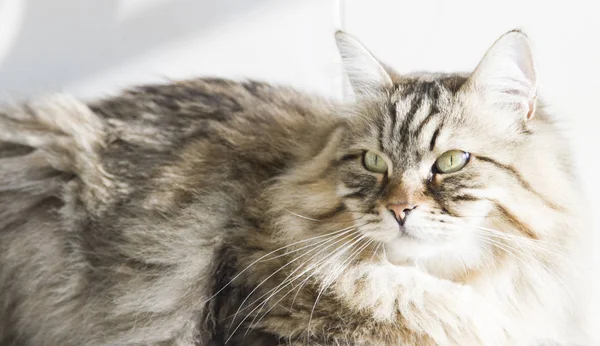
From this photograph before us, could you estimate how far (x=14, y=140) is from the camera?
1.72 metres

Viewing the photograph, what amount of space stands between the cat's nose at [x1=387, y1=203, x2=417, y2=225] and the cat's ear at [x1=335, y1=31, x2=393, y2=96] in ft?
1.01

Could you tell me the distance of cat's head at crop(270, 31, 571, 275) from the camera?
131cm

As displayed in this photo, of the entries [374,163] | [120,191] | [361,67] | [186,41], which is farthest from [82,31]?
[374,163]

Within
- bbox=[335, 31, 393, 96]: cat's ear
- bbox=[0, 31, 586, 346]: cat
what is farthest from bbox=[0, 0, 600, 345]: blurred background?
bbox=[335, 31, 393, 96]: cat's ear

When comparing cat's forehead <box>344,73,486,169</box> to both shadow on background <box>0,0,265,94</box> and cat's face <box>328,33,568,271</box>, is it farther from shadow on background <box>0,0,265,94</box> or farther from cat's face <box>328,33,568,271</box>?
shadow on background <box>0,0,265,94</box>

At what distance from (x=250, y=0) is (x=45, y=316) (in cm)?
119

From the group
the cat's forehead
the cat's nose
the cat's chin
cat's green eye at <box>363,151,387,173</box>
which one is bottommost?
the cat's chin

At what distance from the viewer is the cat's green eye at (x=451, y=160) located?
134 cm

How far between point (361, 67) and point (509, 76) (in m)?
0.31

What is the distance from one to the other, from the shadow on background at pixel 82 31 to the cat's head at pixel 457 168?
100cm

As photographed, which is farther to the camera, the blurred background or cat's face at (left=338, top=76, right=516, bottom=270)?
the blurred background

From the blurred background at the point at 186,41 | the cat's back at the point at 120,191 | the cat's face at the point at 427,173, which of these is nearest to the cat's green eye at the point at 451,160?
the cat's face at the point at 427,173

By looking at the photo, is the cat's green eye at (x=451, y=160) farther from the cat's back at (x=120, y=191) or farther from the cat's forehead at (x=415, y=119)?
the cat's back at (x=120, y=191)

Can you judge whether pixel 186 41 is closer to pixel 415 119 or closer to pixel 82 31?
pixel 82 31
